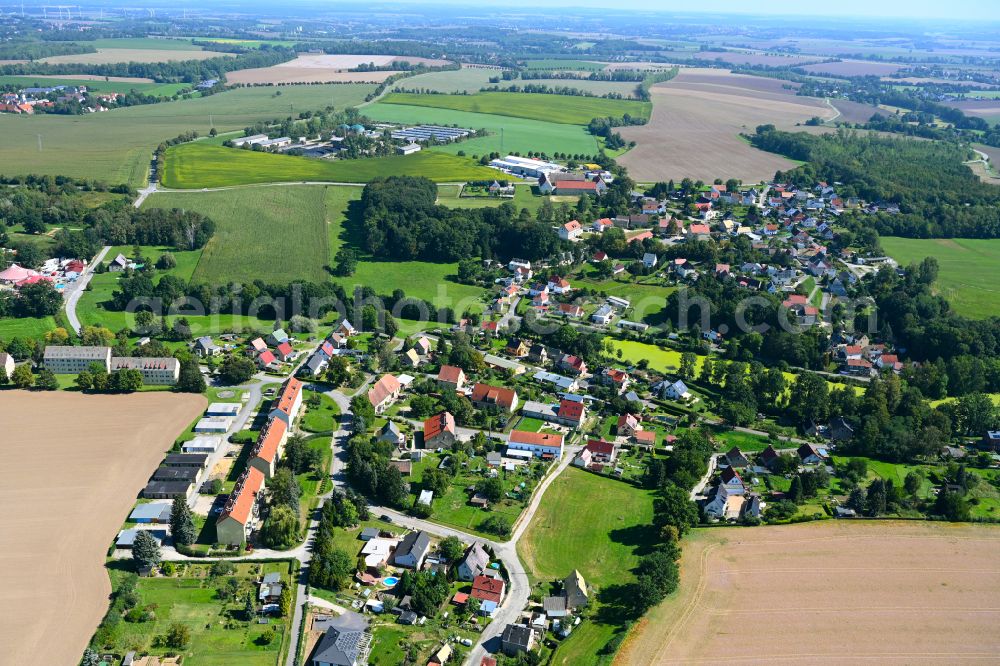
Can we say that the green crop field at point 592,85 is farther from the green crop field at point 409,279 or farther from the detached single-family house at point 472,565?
the detached single-family house at point 472,565

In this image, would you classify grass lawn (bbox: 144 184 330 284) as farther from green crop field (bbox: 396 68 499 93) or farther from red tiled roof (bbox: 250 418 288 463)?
green crop field (bbox: 396 68 499 93)

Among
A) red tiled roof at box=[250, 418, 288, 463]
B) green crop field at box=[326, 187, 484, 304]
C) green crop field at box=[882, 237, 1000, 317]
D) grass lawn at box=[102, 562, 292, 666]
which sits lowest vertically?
grass lawn at box=[102, 562, 292, 666]

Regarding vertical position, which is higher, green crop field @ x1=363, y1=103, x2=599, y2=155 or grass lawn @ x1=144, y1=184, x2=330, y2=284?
green crop field @ x1=363, y1=103, x2=599, y2=155

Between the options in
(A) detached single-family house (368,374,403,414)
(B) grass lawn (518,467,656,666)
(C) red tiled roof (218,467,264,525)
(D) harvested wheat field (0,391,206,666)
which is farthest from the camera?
(A) detached single-family house (368,374,403,414)

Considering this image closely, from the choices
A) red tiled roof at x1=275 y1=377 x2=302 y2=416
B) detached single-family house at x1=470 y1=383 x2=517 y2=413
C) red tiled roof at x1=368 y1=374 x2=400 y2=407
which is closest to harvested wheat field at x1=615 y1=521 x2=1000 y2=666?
detached single-family house at x1=470 y1=383 x2=517 y2=413

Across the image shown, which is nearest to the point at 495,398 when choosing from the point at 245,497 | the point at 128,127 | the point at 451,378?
the point at 451,378

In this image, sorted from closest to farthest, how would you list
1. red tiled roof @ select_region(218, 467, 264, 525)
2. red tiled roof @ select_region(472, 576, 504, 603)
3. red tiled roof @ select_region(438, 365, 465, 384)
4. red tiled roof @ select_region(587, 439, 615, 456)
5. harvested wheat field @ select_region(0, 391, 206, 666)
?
harvested wheat field @ select_region(0, 391, 206, 666), red tiled roof @ select_region(472, 576, 504, 603), red tiled roof @ select_region(218, 467, 264, 525), red tiled roof @ select_region(587, 439, 615, 456), red tiled roof @ select_region(438, 365, 465, 384)

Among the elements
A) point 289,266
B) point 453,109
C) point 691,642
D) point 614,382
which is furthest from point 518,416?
point 453,109

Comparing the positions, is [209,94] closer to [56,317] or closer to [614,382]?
[56,317]
